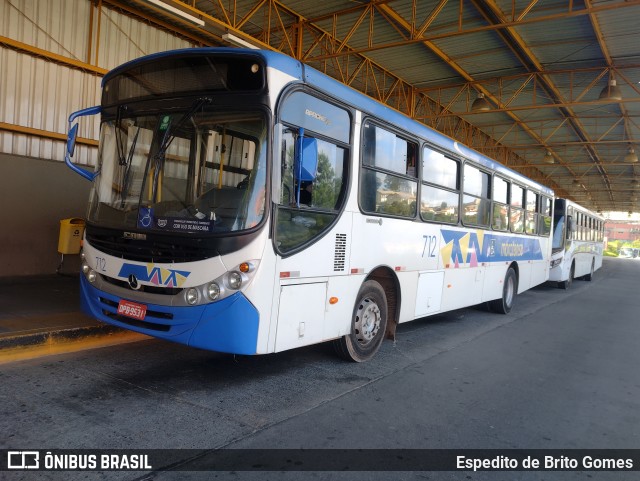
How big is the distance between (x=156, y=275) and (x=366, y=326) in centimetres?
258

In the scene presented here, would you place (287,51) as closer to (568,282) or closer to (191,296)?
(191,296)

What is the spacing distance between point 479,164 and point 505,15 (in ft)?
15.2

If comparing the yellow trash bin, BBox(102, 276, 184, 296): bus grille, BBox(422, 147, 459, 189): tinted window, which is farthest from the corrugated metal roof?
BBox(102, 276, 184, 296): bus grille

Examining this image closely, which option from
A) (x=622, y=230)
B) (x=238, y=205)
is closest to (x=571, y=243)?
(x=238, y=205)

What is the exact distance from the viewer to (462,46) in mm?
13484

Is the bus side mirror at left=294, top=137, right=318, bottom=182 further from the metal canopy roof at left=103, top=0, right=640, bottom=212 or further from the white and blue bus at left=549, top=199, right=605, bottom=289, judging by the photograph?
the white and blue bus at left=549, top=199, right=605, bottom=289

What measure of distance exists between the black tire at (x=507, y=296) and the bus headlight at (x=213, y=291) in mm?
7967

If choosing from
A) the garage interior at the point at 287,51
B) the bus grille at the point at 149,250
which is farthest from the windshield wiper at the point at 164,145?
the garage interior at the point at 287,51

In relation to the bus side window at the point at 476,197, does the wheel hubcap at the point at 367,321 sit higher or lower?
lower

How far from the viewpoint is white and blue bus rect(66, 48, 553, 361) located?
4211 mm

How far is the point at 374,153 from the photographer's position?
5.74m

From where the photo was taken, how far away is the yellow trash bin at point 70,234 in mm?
9758

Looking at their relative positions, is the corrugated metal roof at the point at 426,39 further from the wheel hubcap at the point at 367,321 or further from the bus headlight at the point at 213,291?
the bus headlight at the point at 213,291

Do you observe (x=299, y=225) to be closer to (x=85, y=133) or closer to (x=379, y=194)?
(x=379, y=194)
